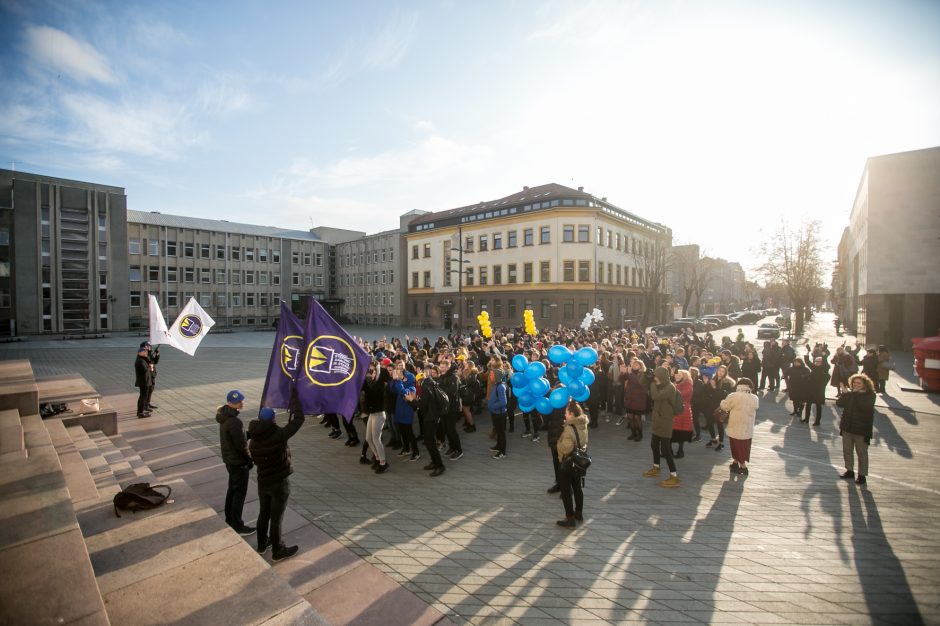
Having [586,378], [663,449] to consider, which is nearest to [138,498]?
[586,378]

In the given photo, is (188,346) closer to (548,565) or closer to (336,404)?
(336,404)

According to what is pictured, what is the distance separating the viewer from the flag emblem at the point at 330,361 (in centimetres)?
697

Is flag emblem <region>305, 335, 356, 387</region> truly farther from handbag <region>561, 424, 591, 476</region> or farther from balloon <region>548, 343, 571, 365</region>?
balloon <region>548, 343, 571, 365</region>

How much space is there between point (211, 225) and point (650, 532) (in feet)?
212

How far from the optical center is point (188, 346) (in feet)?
38.3

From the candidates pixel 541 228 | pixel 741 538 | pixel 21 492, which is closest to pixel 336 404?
pixel 21 492

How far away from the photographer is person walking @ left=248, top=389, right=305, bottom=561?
5434 mm

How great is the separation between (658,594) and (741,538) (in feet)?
6.67

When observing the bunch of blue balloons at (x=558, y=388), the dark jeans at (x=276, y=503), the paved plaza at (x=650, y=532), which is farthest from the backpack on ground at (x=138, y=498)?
the bunch of blue balloons at (x=558, y=388)

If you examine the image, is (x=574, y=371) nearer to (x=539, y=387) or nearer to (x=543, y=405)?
(x=539, y=387)

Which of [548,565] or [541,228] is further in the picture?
[541,228]

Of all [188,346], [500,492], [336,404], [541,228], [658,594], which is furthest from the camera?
[541,228]

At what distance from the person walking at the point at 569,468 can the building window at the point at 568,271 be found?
3751 cm

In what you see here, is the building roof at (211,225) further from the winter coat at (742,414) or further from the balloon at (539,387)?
the winter coat at (742,414)
